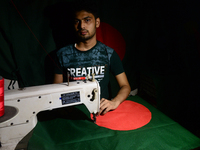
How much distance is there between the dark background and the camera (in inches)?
51.5

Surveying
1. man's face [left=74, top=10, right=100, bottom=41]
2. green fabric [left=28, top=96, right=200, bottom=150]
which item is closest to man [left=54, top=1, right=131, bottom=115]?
man's face [left=74, top=10, right=100, bottom=41]

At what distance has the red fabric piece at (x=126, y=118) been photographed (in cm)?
93

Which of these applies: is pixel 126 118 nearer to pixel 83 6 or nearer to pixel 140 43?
pixel 83 6

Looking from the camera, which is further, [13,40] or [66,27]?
[66,27]

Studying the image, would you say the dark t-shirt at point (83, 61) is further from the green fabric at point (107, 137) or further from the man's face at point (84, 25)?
the green fabric at point (107, 137)

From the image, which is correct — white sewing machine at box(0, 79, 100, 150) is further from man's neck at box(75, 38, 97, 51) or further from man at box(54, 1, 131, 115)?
man's neck at box(75, 38, 97, 51)

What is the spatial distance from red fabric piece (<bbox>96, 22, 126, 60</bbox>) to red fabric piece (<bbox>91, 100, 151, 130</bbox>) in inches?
32.6

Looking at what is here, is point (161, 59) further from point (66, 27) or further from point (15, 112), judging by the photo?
point (15, 112)

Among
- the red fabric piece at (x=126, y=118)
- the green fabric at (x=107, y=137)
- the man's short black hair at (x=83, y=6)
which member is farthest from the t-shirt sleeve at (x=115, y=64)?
the green fabric at (x=107, y=137)

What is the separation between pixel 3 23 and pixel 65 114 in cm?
103

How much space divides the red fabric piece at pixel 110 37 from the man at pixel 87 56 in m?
0.24

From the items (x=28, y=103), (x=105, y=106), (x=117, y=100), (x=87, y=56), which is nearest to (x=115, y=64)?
(x=87, y=56)

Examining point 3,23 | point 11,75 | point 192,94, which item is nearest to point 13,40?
point 3,23

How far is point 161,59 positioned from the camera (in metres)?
1.94
